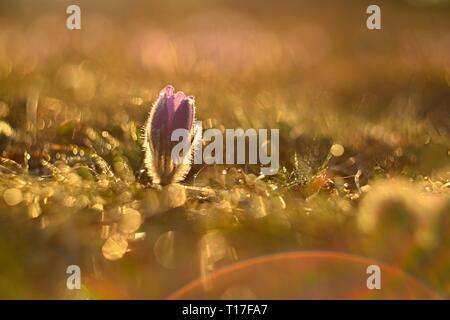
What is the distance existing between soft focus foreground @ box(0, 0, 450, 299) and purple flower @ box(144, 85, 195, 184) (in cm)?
6

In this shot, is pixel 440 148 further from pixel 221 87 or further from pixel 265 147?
pixel 221 87

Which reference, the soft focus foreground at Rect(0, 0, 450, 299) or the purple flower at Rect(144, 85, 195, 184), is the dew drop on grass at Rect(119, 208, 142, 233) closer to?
the soft focus foreground at Rect(0, 0, 450, 299)

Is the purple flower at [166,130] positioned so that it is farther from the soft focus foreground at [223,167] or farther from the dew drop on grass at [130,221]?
the dew drop on grass at [130,221]

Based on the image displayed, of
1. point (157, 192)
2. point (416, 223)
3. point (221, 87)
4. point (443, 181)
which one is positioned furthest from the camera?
point (221, 87)

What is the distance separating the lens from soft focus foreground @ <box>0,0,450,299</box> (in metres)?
1.90

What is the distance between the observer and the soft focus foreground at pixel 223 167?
1.90m

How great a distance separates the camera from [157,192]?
2281 millimetres

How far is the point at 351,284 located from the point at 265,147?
1.03 m

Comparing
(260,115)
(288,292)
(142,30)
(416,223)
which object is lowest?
(288,292)

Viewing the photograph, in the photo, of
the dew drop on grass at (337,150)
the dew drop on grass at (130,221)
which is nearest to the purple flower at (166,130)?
the dew drop on grass at (130,221)

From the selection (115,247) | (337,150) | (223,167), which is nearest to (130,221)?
(115,247)

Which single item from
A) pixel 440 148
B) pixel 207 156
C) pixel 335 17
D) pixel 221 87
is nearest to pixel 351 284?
pixel 207 156

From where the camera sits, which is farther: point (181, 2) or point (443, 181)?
point (181, 2)

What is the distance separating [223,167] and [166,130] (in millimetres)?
377
